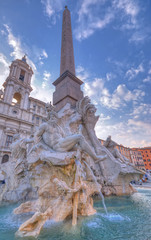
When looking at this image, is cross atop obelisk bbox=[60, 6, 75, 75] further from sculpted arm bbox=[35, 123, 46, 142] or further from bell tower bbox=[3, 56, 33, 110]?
bell tower bbox=[3, 56, 33, 110]

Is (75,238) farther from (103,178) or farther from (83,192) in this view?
(103,178)

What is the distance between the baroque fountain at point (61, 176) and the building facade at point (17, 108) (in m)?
16.7

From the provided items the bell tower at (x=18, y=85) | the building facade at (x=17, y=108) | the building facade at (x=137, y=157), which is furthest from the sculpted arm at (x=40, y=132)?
Result: the building facade at (x=137, y=157)

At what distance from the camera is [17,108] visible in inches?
929

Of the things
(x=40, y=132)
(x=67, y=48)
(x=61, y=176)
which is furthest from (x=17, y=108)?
(x=61, y=176)

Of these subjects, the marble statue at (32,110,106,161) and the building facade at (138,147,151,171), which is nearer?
the marble statue at (32,110,106,161)

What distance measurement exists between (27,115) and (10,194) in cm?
2191

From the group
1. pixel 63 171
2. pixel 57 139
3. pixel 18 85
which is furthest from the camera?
pixel 18 85

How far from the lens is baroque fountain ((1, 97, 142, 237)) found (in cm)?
243

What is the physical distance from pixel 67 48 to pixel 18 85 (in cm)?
2065

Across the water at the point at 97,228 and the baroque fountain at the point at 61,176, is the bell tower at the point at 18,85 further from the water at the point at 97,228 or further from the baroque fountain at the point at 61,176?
the water at the point at 97,228

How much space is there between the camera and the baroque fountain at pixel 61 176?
243 cm

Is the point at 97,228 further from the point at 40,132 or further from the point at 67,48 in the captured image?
the point at 67,48

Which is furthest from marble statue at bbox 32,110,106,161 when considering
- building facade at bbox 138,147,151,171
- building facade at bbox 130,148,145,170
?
building facade at bbox 138,147,151,171
